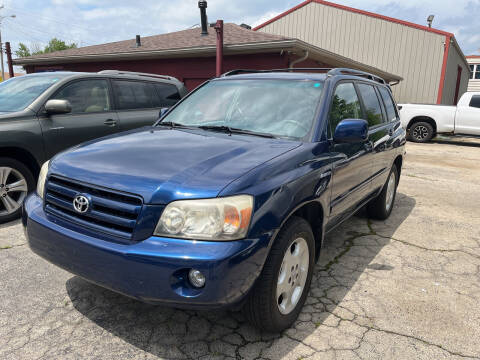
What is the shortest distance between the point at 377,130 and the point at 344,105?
0.90 metres

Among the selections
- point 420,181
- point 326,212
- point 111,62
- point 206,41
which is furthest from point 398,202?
point 111,62

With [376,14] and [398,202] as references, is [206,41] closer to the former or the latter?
[398,202]

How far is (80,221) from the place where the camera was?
2270 mm

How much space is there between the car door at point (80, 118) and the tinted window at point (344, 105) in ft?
10.3

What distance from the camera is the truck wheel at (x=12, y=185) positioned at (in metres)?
4.23

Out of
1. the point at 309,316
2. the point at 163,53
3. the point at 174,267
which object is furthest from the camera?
the point at 163,53

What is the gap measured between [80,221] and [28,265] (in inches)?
59.4

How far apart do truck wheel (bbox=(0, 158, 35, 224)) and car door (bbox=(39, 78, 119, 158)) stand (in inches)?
13.7

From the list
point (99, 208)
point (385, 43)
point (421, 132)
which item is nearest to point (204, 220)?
point (99, 208)

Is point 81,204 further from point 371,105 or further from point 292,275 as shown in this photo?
point 371,105

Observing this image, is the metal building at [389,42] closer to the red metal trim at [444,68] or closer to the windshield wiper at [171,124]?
the red metal trim at [444,68]

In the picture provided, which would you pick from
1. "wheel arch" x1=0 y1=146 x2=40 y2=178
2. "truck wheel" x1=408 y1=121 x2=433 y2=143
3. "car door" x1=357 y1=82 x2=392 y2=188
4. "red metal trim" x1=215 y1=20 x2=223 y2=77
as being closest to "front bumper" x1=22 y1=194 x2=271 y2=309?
"car door" x1=357 y1=82 x2=392 y2=188

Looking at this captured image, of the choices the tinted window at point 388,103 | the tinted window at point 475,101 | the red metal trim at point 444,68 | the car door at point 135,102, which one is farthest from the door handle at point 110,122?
the red metal trim at point 444,68

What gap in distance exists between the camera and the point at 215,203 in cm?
204
